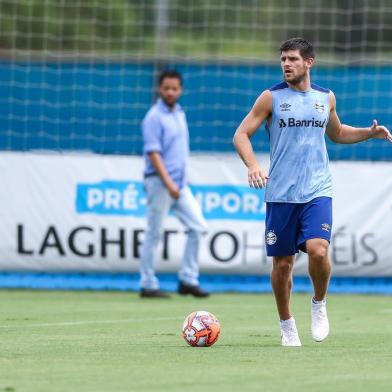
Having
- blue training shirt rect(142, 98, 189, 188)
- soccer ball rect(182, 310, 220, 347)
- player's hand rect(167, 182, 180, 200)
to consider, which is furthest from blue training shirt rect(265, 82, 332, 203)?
blue training shirt rect(142, 98, 189, 188)

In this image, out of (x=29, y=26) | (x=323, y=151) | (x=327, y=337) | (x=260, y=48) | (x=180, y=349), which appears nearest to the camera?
(x=180, y=349)

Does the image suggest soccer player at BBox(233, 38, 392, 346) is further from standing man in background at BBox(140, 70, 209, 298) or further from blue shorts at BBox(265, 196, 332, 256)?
standing man in background at BBox(140, 70, 209, 298)

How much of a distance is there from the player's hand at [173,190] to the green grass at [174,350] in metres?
1.23

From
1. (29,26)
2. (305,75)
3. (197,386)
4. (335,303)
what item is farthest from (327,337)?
(29,26)

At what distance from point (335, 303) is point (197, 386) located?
26.1ft

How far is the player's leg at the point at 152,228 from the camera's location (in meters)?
14.6

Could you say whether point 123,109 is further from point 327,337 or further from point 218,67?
point 327,337

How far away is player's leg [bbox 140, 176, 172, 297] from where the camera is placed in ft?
47.8

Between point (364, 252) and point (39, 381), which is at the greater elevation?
point (39, 381)

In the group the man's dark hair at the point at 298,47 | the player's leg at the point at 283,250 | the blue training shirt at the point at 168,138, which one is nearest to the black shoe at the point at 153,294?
the blue training shirt at the point at 168,138

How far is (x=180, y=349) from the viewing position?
8.56 meters

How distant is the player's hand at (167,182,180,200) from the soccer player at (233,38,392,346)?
5.34m

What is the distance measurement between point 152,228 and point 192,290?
2.67ft

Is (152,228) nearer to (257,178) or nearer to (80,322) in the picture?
(80,322)
